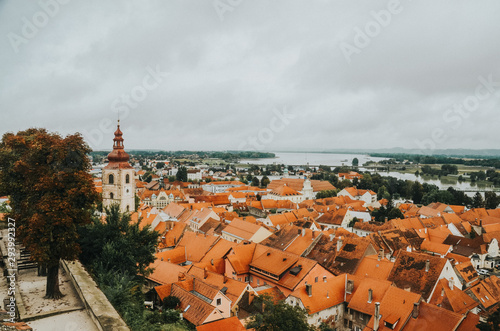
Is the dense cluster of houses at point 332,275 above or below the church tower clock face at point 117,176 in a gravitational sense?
below

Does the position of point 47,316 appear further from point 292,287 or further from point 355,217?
point 355,217

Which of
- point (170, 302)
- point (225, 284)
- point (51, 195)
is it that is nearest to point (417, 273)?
point (225, 284)

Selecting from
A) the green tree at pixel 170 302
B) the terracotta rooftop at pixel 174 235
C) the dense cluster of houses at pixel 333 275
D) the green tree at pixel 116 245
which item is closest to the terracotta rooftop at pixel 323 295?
the dense cluster of houses at pixel 333 275

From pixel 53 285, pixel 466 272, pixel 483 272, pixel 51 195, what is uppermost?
pixel 51 195

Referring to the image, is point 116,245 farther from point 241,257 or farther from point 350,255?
point 350,255

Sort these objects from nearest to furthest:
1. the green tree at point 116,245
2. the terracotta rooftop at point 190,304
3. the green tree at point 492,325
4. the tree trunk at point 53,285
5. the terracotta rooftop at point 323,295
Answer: the tree trunk at point 53,285, the green tree at point 116,245, the green tree at point 492,325, the terracotta rooftop at point 190,304, the terracotta rooftop at point 323,295

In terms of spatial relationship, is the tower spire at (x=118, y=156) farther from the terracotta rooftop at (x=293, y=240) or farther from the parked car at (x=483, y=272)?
the parked car at (x=483, y=272)

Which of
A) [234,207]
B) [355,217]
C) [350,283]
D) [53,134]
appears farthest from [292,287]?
[234,207]

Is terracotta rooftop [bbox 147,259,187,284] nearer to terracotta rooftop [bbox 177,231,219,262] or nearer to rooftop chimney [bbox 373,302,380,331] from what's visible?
terracotta rooftop [bbox 177,231,219,262]
